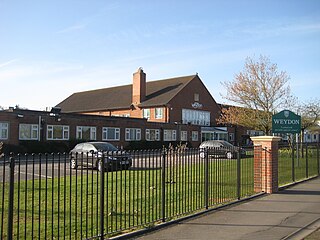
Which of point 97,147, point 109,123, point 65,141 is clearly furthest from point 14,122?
point 97,147

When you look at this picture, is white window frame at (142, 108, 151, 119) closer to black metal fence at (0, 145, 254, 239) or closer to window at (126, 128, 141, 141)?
window at (126, 128, 141, 141)

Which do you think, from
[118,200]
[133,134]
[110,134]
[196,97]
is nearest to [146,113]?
[196,97]

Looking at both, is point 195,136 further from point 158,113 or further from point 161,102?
point 161,102

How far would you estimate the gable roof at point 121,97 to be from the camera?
54.2 m

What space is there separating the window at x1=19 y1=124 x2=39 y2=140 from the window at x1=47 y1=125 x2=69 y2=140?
1379 mm

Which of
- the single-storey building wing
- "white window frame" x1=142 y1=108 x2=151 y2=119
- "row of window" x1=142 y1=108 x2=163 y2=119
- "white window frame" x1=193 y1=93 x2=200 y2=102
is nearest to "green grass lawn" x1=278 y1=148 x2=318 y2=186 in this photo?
the single-storey building wing

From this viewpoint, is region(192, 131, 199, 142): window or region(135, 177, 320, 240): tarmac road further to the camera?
region(192, 131, 199, 142): window

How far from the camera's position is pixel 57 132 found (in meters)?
33.5

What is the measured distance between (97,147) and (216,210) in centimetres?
1229

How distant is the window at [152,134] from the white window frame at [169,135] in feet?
4.19

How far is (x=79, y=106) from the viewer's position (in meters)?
63.5

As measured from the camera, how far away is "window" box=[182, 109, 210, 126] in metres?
54.4

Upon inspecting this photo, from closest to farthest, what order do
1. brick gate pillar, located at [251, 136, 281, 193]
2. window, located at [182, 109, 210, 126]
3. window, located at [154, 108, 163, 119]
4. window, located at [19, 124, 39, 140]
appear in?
brick gate pillar, located at [251, 136, 281, 193] < window, located at [19, 124, 39, 140] < window, located at [154, 108, 163, 119] < window, located at [182, 109, 210, 126]

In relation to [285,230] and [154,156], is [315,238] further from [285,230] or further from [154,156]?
[154,156]
